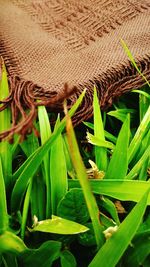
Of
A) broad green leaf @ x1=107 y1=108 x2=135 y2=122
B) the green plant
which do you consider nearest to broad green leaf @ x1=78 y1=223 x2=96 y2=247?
the green plant

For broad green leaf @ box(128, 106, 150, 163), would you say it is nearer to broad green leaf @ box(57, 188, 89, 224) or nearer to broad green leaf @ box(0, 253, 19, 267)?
broad green leaf @ box(57, 188, 89, 224)

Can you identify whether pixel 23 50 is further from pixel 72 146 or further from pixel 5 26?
pixel 72 146

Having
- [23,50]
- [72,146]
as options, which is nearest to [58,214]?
[72,146]

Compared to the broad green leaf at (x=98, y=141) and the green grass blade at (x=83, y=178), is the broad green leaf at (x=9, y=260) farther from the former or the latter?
the broad green leaf at (x=98, y=141)

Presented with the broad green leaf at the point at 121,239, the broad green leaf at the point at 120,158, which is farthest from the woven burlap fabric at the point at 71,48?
the broad green leaf at the point at 121,239

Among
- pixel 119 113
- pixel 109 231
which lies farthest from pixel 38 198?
pixel 119 113

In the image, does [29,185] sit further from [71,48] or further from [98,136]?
[71,48]

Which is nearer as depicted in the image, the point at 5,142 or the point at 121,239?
the point at 121,239
